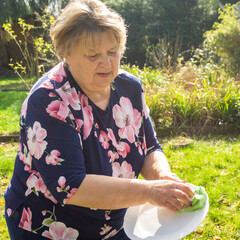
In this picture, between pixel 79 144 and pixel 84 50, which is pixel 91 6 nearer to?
pixel 84 50

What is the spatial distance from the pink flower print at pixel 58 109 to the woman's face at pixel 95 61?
0.20 meters

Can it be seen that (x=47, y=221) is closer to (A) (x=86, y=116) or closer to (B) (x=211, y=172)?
(A) (x=86, y=116)

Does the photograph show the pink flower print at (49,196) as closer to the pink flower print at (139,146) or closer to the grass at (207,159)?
the pink flower print at (139,146)

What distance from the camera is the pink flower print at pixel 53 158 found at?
1421 mm

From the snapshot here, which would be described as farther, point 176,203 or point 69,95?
point 69,95

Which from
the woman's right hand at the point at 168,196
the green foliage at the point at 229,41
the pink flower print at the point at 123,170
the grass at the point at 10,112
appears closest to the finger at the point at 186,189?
the woman's right hand at the point at 168,196

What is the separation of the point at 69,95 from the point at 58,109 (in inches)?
4.5

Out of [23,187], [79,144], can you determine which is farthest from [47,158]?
[23,187]

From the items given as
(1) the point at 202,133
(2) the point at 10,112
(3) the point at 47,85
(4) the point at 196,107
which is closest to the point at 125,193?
(3) the point at 47,85

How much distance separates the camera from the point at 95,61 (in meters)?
1.59

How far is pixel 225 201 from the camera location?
11.4 ft

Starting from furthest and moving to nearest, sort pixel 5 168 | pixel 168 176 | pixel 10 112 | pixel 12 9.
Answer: pixel 12 9, pixel 10 112, pixel 5 168, pixel 168 176

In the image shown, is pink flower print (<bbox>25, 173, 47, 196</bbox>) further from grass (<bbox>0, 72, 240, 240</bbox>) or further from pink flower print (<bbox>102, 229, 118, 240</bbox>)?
grass (<bbox>0, 72, 240, 240</bbox>)

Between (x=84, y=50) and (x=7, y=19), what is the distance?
1965 cm
